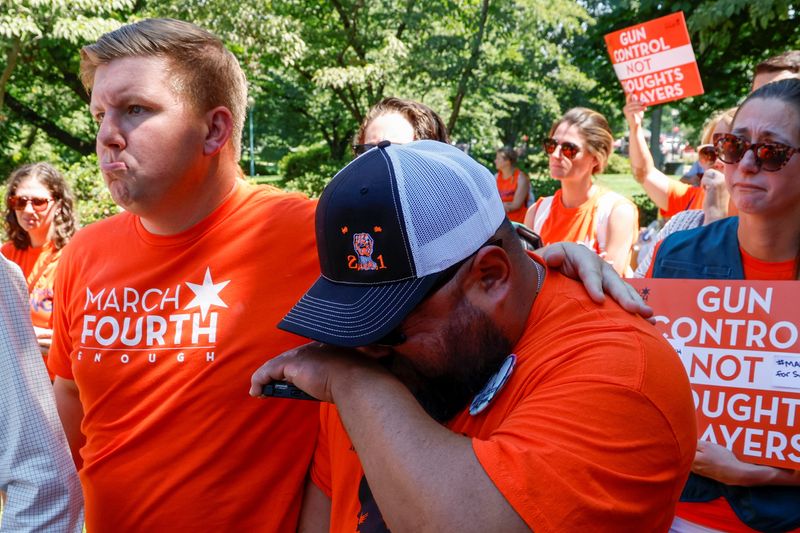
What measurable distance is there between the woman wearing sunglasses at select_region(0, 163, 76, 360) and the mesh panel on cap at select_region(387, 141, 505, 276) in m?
4.33

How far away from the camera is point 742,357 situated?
7.30 feet

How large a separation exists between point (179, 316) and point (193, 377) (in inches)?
7.6

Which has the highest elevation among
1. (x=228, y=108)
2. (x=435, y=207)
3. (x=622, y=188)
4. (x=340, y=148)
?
(x=228, y=108)

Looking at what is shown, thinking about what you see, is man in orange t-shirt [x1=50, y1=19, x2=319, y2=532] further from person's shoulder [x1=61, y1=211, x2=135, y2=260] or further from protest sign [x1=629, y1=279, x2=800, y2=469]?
protest sign [x1=629, y1=279, x2=800, y2=469]

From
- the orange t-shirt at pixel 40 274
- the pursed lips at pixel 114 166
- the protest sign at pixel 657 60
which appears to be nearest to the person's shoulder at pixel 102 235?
the pursed lips at pixel 114 166

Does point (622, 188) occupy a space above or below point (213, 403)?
below

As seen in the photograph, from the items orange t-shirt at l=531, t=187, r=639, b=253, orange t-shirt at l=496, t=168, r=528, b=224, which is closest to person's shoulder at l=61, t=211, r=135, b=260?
orange t-shirt at l=531, t=187, r=639, b=253

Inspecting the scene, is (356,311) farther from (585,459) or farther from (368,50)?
(368,50)

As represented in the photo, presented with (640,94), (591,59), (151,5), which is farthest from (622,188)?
(640,94)

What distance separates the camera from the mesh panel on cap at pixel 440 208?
1.34 m

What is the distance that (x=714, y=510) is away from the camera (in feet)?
7.45

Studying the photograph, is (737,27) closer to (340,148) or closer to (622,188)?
(340,148)

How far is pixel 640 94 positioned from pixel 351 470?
4685mm

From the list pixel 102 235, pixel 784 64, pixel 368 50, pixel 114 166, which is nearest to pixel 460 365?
pixel 114 166
